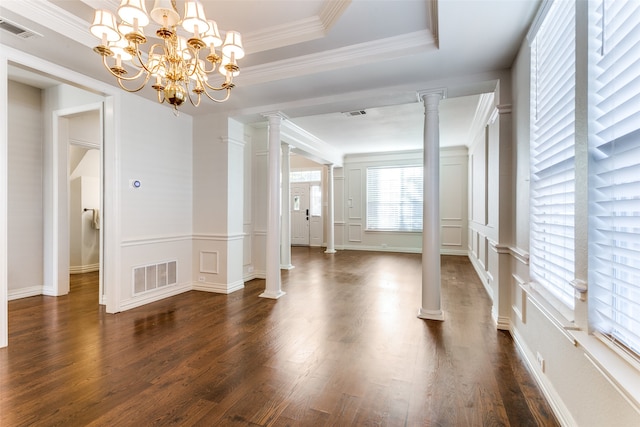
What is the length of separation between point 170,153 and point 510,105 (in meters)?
4.18

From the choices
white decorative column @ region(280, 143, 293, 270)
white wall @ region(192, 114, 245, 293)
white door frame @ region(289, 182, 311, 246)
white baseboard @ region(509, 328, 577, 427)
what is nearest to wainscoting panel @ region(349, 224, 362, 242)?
white door frame @ region(289, 182, 311, 246)

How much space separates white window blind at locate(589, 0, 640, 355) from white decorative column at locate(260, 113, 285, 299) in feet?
11.1

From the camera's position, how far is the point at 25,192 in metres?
4.12

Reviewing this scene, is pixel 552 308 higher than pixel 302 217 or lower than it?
lower

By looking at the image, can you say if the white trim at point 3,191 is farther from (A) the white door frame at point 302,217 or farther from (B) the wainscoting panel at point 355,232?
(A) the white door frame at point 302,217

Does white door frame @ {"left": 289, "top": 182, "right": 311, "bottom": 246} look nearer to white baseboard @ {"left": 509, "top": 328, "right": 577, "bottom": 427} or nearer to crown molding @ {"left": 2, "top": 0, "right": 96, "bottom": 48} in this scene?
crown molding @ {"left": 2, "top": 0, "right": 96, "bottom": 48}

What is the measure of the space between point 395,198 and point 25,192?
25.3 feet

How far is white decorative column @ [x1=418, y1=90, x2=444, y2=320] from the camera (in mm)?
3361

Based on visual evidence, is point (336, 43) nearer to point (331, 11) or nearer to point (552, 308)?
point (331, 11)

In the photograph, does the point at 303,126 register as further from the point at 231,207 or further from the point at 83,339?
the point at 83,339

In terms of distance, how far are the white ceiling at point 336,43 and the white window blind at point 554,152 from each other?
34 centimetres

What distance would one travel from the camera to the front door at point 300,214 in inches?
395

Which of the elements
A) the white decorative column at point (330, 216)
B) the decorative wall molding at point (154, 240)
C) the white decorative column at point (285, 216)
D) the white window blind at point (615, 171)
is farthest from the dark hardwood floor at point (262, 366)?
the white decorative column at point (330, 216)

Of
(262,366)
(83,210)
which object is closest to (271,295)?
(262,366)
